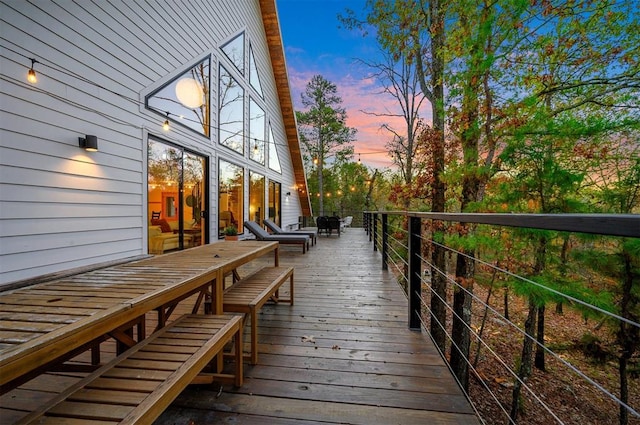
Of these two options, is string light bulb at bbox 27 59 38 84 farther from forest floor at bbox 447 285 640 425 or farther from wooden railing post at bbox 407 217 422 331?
forest floor at bbox 447 285 640 425

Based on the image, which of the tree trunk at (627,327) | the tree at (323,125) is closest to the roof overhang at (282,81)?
the tree at (323,125)

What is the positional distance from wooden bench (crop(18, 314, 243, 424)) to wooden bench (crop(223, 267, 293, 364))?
291 mm

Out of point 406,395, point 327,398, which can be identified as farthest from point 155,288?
point 406,395

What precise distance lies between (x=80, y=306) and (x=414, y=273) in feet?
7.44

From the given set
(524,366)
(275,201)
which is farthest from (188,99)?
(524,366)

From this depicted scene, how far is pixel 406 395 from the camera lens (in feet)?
5.48

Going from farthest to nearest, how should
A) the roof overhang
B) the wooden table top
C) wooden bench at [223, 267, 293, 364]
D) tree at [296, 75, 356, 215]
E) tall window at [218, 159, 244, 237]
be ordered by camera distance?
tree at [296, 75, 356, 215] < the roof overhang < tall window at [218, 159, 244, 237] < wooden bench at [223, 267, 293, 364] < the wooden table top

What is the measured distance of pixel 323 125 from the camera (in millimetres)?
18172

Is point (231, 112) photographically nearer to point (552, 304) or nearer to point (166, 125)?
point (166, 125)

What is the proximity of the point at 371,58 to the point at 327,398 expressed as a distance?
996 cm

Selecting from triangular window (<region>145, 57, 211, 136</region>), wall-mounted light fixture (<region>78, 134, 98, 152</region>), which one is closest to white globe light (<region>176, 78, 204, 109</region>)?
triangular window (<region>145, 57, 211, 136</region>)

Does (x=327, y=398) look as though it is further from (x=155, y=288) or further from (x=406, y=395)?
(x=155, y=288)

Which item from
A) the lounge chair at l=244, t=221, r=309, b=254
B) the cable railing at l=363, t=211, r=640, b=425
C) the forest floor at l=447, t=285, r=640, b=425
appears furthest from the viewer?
the lounge chair at l=244, t=221, r=309, b=254

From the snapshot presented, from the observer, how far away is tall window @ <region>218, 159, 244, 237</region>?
7016 millimetres
